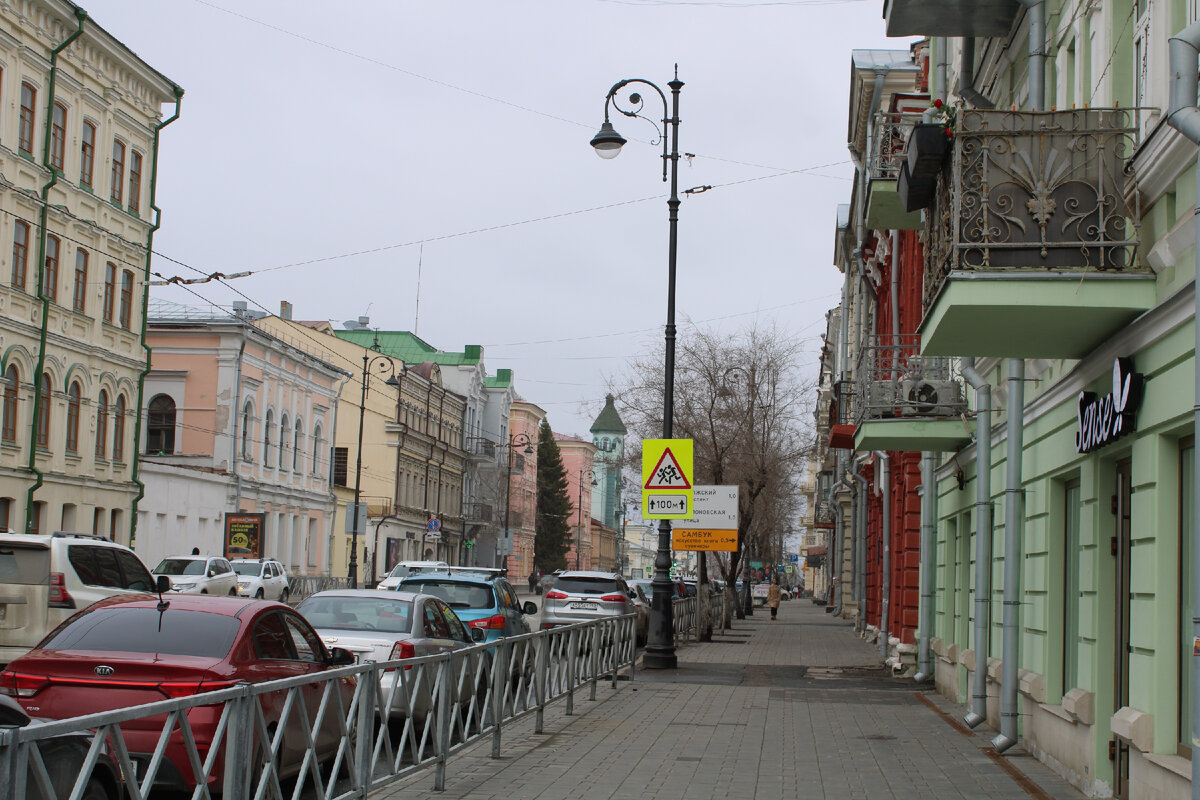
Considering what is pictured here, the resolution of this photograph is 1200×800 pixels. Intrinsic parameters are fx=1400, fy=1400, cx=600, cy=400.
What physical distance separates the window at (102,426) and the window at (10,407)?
425cm

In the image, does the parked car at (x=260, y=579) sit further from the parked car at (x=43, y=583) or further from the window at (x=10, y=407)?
the parked car at (x=43, y=583)

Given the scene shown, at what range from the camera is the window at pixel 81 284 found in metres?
35.8

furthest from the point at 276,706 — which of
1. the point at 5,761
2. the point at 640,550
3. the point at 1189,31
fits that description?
the point at 640,550

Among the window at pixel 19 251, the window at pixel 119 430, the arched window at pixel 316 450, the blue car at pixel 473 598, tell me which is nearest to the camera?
the blue car at pixel 473 598

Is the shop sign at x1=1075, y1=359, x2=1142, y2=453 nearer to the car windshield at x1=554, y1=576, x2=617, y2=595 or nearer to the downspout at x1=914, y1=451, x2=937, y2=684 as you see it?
the downspout at x1=914, y1=451, x2=937, y2=684

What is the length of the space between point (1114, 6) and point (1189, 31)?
305 centimetres

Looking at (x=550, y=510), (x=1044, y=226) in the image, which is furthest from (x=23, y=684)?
(x=550, y=510)

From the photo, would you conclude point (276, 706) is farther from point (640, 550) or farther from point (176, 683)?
point (640, 550)

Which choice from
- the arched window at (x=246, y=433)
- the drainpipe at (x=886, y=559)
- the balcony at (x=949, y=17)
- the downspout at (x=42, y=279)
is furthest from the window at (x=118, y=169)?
the balcony at (x=949, y=17)

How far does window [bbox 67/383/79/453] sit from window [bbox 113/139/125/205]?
5.29 m

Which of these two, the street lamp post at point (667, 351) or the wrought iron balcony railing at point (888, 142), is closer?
the wrought iron balcony railing at point (888, 142)

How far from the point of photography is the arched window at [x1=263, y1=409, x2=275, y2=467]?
54312mm

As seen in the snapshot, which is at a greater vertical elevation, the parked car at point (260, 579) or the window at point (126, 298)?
the window at point (126, 298)

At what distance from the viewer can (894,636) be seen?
2575 cm
